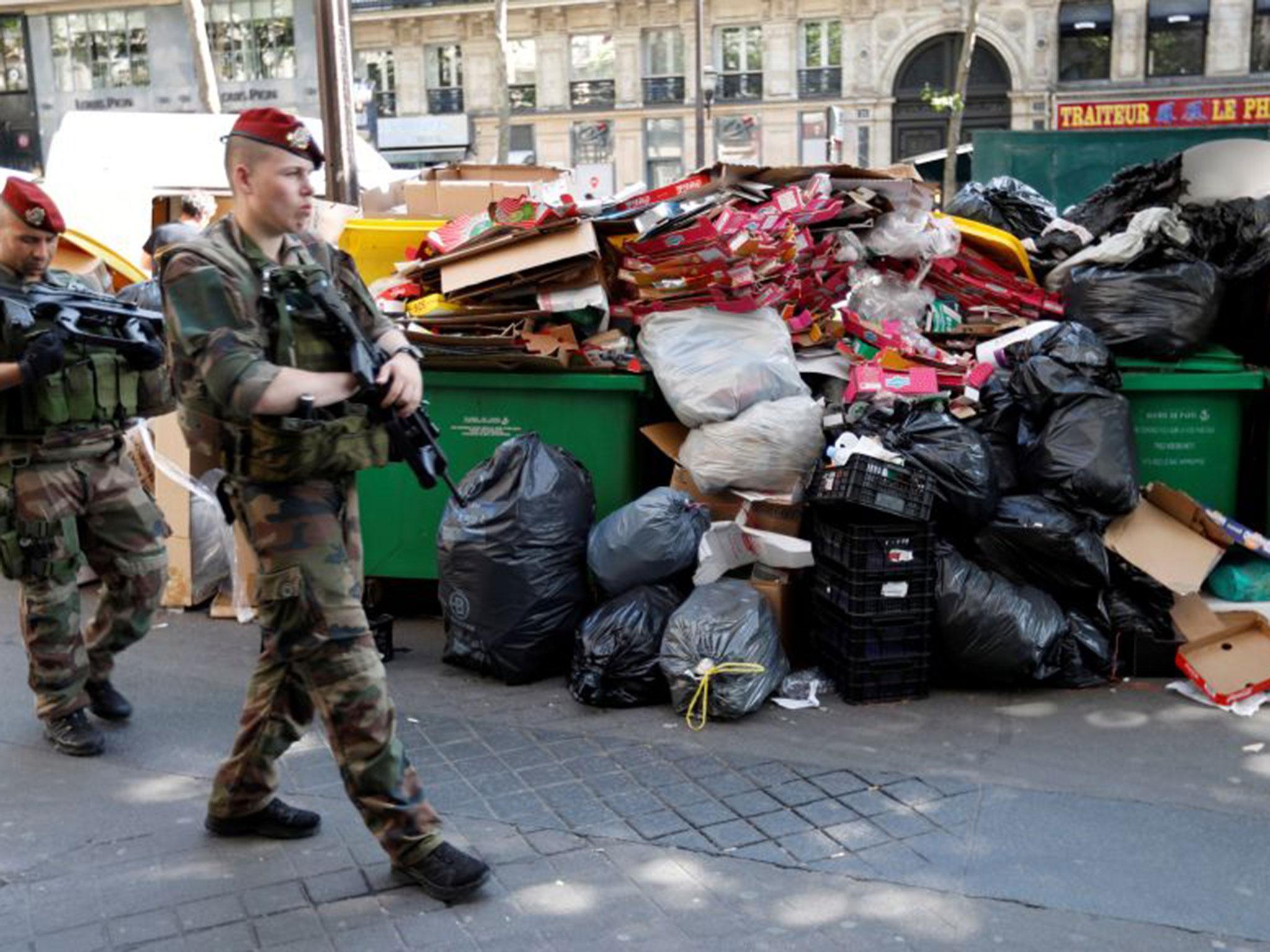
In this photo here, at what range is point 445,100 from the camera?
3891 centimetres

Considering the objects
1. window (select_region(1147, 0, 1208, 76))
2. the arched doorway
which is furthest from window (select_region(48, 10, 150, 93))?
window (select_region(1147, 0, 1208, 76))

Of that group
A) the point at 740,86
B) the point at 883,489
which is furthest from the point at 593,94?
the point at 883,489

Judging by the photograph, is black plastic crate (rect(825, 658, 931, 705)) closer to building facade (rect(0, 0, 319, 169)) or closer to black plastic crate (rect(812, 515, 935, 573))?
black plastic crate (rect(812, 515, 935, 573))

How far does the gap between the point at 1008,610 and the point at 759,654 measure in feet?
2.75

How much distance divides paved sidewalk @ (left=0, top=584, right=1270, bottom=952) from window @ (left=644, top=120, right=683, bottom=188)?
34.0 meters

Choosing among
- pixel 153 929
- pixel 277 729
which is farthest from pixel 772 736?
pixel 153 929

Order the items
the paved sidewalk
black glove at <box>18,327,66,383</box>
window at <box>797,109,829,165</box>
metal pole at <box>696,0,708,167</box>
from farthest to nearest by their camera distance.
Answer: window at <box>797,109,829,165</box> < metal pole at <box>696,0,708,167</box> < black glove at <box>18,327,66,383</box> < the paved sidewalk

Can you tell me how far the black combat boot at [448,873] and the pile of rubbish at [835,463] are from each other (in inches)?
49.7

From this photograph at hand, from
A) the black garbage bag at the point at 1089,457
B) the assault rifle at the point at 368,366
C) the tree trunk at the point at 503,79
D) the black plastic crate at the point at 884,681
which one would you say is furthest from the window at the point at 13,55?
the assault rifle at the point at 368,366

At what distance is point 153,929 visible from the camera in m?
2.87

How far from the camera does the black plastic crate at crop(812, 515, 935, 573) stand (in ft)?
13.6

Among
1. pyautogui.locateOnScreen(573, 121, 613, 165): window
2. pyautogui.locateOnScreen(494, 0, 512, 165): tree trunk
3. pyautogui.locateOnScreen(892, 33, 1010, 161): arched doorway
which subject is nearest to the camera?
pyautogui.locateOnScreen(494, 0, 512, 165): tree trunk

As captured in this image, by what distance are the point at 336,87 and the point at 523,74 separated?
33.2m

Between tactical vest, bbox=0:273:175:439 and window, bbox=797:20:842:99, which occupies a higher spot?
window, bbox=797:20:842:99
